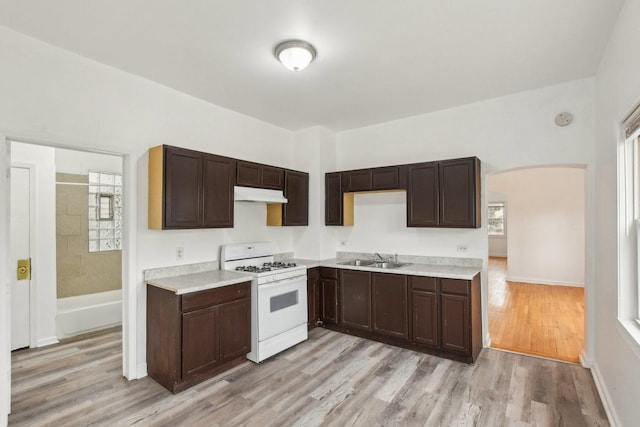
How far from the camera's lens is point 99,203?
4.76 m

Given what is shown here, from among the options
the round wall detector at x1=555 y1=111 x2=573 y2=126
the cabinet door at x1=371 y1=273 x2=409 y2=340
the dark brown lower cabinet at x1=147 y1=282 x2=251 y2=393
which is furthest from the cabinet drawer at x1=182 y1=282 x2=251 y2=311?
the round wall detector at x1=555 y1=111 x2=573 y2=126

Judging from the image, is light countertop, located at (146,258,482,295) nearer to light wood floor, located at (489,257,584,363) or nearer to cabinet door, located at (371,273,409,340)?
cabinet door, located at (371,273,409,340)

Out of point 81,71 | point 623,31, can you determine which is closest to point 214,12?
point 81,71

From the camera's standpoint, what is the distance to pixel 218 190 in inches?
134

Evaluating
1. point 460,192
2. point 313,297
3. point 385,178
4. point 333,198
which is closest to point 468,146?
point 460,192

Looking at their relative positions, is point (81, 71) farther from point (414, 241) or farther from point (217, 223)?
point (414, 241)

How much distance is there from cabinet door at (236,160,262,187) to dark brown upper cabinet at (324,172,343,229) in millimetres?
1160

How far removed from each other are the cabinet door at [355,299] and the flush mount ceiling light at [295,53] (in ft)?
8.30

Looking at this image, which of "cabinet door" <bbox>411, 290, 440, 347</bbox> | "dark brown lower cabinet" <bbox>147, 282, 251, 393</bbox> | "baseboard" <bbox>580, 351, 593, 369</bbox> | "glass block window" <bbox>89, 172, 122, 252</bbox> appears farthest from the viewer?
"glass block window" <bbox>89, 172, 122, 252</bbox>

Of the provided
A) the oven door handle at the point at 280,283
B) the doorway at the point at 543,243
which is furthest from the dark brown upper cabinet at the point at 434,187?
the doorway at the point at 543,243

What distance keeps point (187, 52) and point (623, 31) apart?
3185mm

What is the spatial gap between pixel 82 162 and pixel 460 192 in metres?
5.17

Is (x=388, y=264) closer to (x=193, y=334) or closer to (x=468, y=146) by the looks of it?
(x=468, y=146)

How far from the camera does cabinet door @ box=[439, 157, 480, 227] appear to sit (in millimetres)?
3488
